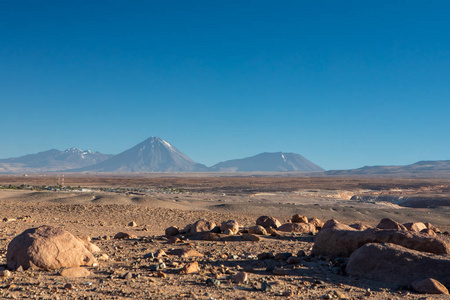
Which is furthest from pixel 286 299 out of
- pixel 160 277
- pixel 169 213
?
pixel 169 213

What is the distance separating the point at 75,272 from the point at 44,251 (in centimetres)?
87

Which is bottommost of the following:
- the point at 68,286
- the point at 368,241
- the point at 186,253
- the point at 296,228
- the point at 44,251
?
the point at 296,228

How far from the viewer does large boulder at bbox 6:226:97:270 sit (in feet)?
28.9

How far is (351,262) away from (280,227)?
28.1 ft

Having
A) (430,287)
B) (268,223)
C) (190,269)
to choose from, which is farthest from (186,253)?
(268,223)

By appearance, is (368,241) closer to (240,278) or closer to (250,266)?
(250,266)

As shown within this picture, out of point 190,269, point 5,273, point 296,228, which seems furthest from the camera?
point 296,228

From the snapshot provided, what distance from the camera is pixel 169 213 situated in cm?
2495

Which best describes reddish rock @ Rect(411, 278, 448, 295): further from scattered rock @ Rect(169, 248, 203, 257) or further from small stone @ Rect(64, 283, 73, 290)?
small stone @ Rect(64, 283, 73, 290)

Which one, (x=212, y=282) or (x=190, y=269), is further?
(x=190, y=269)

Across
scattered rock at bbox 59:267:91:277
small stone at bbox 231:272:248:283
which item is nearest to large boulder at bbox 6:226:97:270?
scattered rock at bbox 59:267:91:277

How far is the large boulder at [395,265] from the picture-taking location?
28.1 feet

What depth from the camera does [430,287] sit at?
7914 millimetres

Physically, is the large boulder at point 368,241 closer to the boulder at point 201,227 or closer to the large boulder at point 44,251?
the boulder at point 201,227
